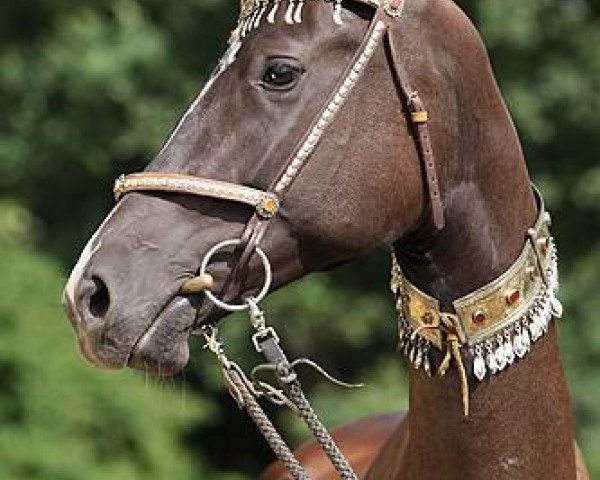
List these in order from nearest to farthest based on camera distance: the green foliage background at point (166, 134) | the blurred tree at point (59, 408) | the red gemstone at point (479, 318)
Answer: the red gemstone at point (479, 318) < the blurred tree at point (59, 408) < the green foliage background at point (166, 134)

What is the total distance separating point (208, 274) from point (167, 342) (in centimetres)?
14

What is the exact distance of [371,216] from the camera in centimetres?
261

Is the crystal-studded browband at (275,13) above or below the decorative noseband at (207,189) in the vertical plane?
above

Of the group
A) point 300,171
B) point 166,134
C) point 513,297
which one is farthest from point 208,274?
point 166,134

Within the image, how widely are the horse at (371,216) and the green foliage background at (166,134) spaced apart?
440 centimetres

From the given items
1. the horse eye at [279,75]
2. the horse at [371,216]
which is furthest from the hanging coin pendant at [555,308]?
the horse eye at [279,75]

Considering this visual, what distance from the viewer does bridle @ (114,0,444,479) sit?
2.51 m

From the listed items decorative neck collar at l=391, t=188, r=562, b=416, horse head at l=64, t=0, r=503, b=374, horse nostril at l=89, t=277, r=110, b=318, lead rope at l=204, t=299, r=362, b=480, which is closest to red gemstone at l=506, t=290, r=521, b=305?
decorative neck collar at l=391, t=188, r=562, b=416

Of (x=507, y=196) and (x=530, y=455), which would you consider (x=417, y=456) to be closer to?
(x=530, y=455)

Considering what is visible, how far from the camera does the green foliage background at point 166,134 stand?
8266 mm

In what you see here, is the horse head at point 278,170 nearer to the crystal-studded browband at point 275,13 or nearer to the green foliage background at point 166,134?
the crystal-studded browband at point 275,13

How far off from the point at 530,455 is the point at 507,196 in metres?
0.50

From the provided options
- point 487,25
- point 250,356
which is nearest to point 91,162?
point 250,356

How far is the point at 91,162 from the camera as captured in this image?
9.64 meters
